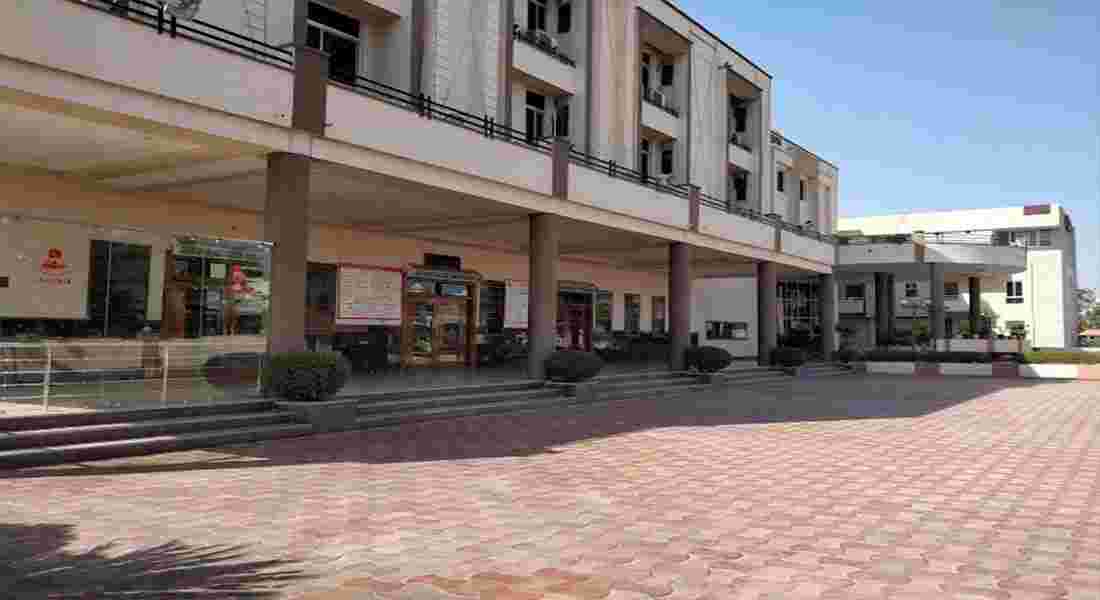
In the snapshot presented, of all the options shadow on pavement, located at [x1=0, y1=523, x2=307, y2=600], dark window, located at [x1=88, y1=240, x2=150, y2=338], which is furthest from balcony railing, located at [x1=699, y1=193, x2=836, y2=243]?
shadow on pavement, located at [x1=0, y1=523, x2=307, y2=600]

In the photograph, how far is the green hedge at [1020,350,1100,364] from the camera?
30.4 metres

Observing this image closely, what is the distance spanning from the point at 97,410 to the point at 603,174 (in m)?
13.0

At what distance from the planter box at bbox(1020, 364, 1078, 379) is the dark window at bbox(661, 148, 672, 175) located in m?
16.6

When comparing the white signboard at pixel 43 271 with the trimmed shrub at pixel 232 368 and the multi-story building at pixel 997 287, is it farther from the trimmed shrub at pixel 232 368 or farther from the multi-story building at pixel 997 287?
the multi-story building at pixel 997 287

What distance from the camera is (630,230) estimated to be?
2080cm

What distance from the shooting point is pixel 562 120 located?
2316 cm

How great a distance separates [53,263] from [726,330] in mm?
30923

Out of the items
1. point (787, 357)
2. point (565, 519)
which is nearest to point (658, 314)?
point (787, 357)

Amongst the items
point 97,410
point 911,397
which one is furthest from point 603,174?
point 97,410

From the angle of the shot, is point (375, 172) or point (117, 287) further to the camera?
point (117, 287)

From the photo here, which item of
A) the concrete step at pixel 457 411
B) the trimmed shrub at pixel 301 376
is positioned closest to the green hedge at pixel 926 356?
the concrete step at pixel 457 411

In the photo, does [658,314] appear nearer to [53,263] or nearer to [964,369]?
[964,369]

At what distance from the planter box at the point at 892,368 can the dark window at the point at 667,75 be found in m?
15.6

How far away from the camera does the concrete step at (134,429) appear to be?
28.0 feet
